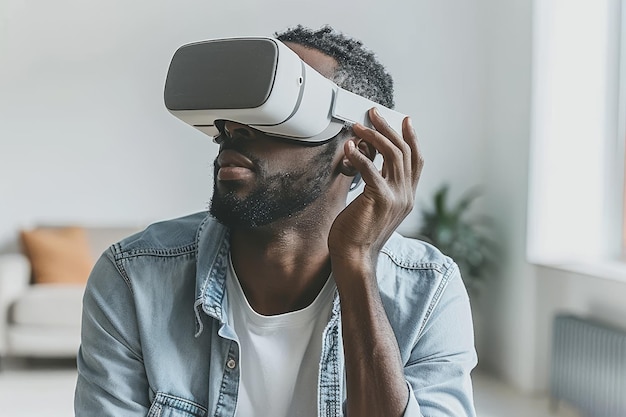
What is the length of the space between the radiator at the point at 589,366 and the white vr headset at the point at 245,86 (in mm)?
2383

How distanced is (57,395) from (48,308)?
0.47 meters

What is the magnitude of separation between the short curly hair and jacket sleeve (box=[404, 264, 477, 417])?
1.10 ft

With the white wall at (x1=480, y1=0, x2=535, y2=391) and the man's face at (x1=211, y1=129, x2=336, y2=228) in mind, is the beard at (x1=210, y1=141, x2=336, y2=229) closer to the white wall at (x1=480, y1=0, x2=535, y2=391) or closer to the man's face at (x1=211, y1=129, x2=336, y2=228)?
the man's face at (x1=211, y1=129, x2=336, y2=228)

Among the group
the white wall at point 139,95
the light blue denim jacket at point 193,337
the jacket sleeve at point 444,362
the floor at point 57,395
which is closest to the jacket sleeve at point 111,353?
the light blue denim jacket at point 193,337

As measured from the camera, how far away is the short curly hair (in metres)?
1.23

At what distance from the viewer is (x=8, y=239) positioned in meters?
4.47

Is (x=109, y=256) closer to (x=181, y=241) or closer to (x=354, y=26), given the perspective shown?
(x=181, y=241)

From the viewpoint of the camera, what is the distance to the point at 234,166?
1.12 metres


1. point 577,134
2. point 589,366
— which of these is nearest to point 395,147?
point 589,366

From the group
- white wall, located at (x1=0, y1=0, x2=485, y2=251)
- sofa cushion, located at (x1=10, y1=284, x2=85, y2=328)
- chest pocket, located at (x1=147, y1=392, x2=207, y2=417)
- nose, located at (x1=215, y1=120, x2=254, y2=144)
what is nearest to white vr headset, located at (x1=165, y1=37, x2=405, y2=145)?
nose, located at (x1=215, y1=120, x2=254, y2=144)

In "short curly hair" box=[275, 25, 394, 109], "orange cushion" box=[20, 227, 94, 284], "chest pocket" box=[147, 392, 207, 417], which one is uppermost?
"short curly hair" box=[275, 25, 394, 109]

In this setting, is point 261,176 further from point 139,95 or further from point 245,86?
point 139,95

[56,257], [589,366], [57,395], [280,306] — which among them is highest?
[280,306]

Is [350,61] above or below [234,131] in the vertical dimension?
above
